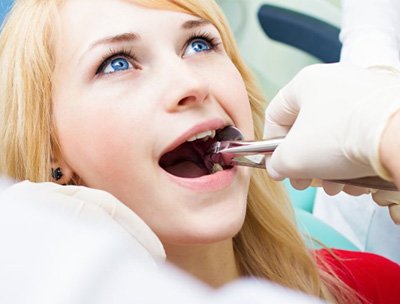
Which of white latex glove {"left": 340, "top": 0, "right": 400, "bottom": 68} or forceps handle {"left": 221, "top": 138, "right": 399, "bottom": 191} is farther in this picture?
white latex glove {"left": 340, "top": 0, "right": 400, "bottom": 68}

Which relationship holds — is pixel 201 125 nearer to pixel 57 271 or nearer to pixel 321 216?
pixel 57 271

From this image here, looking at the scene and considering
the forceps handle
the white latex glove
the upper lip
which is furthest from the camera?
the white latex glove

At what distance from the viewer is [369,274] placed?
3.70 ft

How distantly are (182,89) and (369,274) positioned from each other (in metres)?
0.55

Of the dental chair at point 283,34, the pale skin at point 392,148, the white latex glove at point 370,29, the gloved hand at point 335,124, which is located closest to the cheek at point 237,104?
the gloved hand at point 335,124

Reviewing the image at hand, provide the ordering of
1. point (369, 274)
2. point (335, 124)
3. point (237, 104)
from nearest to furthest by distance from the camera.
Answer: point (335, 124), point (237, 104), point (369, 274)

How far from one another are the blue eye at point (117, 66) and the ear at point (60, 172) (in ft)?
0.47

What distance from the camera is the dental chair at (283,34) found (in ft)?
6.73

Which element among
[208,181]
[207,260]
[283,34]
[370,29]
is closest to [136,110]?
[208,181]

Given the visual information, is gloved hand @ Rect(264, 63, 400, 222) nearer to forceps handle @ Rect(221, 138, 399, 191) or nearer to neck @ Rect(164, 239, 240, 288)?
forceps handle @ Rect(221, 138, 399, 191)

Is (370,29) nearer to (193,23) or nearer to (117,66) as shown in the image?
(193,23)

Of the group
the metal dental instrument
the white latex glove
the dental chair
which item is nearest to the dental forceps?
the metal dental instrument

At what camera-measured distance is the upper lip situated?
800 mm

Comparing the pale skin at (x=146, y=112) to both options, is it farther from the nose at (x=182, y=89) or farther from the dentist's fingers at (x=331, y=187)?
the dentist's fingers at (x=331, y=187)
